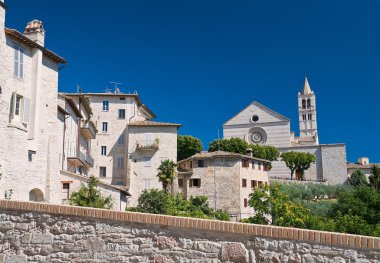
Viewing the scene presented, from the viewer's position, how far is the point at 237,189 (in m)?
52.2

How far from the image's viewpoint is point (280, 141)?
90.2 meters

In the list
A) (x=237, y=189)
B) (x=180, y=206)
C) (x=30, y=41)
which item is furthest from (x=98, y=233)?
(x=237, y=189)

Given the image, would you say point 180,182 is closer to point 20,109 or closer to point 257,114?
point 20,109

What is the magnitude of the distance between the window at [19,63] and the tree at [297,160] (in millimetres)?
64605

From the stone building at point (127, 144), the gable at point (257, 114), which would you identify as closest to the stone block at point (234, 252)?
the stone building at point (127, 144)

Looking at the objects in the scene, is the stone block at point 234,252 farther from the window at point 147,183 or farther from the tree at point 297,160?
the tree at point 297,160

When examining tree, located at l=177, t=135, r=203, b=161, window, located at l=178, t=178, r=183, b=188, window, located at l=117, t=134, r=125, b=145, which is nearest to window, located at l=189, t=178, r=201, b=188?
window, located at l=178, t=178, r=183, b=188

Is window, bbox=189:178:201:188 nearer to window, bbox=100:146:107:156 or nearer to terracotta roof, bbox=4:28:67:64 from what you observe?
window, bbox=100:146:107:156

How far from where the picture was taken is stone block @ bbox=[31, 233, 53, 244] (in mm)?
8328

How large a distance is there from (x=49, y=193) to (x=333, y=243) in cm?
2539

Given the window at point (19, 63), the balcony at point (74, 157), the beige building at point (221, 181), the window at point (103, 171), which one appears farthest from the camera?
the window at point (103, 171)

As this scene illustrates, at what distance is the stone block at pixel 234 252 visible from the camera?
7.23 meters

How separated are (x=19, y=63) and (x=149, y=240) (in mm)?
21681

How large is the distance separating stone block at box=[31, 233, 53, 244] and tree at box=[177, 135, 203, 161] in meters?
65.5
